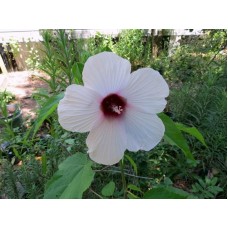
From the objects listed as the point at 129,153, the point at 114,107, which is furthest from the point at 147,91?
the point at 129,153

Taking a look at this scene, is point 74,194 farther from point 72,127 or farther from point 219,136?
point 219,136

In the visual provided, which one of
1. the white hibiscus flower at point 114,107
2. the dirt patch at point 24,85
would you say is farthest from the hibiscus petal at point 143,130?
the dirt patch at point 24,85

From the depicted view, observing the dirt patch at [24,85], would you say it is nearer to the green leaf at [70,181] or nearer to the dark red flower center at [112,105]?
the green leaf at [70,181]

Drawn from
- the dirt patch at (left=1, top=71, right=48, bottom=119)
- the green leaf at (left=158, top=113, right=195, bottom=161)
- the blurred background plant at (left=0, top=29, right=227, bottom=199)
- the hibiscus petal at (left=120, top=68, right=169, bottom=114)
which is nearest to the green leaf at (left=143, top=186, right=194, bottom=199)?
the blurred background plant at (left=0, top=29, right=227, bottom=199)

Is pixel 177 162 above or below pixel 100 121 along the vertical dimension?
below

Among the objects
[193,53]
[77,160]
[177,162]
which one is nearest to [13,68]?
[193,53]

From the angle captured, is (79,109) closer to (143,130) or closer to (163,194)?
(143,130)
